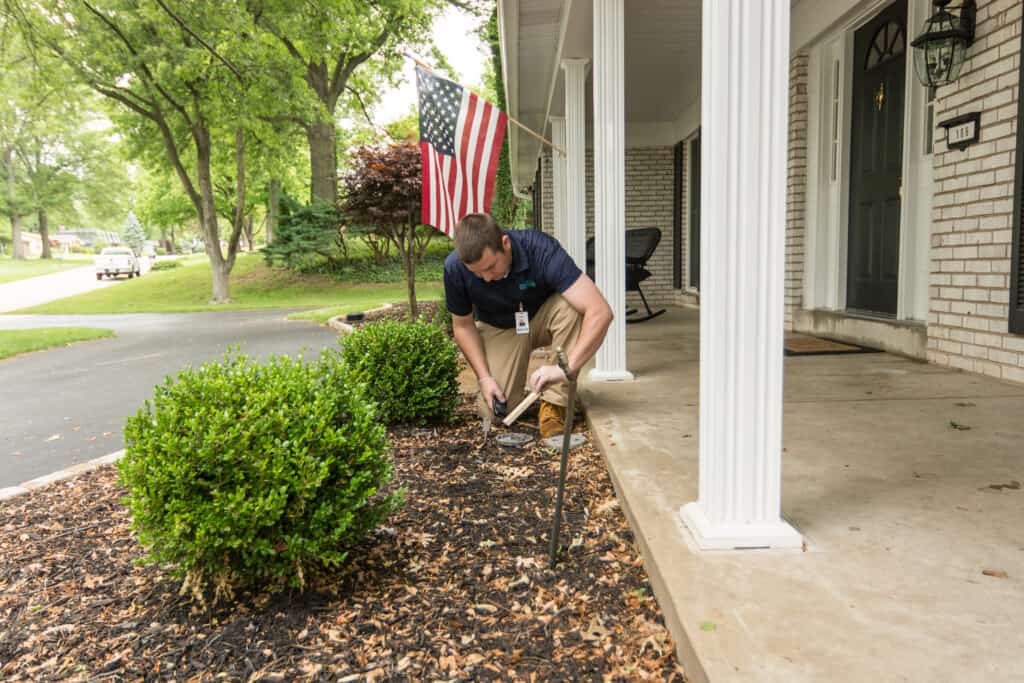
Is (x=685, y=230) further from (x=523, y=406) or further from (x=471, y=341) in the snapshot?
(x=523, y=406)

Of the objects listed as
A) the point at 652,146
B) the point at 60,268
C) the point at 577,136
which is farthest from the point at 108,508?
the point at 60,268

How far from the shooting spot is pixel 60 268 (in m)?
36.5

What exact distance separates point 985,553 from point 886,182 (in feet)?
14.0

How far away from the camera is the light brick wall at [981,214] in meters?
3.79

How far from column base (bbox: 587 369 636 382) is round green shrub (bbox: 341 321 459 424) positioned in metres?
1.03

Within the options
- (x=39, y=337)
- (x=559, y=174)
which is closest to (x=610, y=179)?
(x=559, y=174)

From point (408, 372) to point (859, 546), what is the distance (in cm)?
249

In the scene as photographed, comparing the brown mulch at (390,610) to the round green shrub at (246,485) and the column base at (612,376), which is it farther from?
the column base at (612,376)

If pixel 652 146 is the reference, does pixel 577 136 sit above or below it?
below

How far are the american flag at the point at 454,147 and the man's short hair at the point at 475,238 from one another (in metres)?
2.11

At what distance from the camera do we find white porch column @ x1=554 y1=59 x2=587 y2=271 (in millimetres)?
5258

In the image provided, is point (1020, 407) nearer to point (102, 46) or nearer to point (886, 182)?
point (886, 182)

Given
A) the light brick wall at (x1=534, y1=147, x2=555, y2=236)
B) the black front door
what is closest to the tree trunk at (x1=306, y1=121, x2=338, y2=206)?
the light brick wall at (x1=534, y1=147, x2=555, y2=236)

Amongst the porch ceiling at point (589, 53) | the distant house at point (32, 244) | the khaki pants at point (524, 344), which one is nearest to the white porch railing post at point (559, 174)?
the porch ceiling at point (589, 53)
